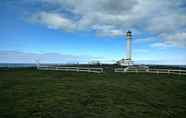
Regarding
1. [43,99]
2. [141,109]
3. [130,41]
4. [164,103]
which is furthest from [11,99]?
[130,41]

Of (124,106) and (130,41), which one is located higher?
(130,41)

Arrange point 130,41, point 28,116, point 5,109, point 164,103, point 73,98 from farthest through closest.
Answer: point 130,41 < point 73,98 < point 164,103 < point 5,109 < point 28,116

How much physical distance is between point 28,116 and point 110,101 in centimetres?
452

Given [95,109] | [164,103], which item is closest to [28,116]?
[95,109]

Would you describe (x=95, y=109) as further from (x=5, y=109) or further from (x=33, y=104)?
(x=5, y=109)

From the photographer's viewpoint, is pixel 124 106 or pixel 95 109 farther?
pixel 124 106

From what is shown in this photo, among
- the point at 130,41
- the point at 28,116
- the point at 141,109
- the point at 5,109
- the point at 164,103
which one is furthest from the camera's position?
the point at 130,41

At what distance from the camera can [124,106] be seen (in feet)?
32.4

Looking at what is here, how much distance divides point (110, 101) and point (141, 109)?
6.74 ft

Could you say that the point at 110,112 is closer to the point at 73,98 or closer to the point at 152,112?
the point at 152,112

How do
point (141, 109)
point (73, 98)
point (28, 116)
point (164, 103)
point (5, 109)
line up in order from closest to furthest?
1. point (28, 116)
2. point (5, 109)
3. point (141, 109)
4. point (164, 103)
5. point (73, 98)

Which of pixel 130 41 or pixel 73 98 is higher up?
pixel 130 41

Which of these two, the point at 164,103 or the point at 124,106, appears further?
the point at 164,103

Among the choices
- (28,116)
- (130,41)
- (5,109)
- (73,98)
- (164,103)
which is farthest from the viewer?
(130,41)
